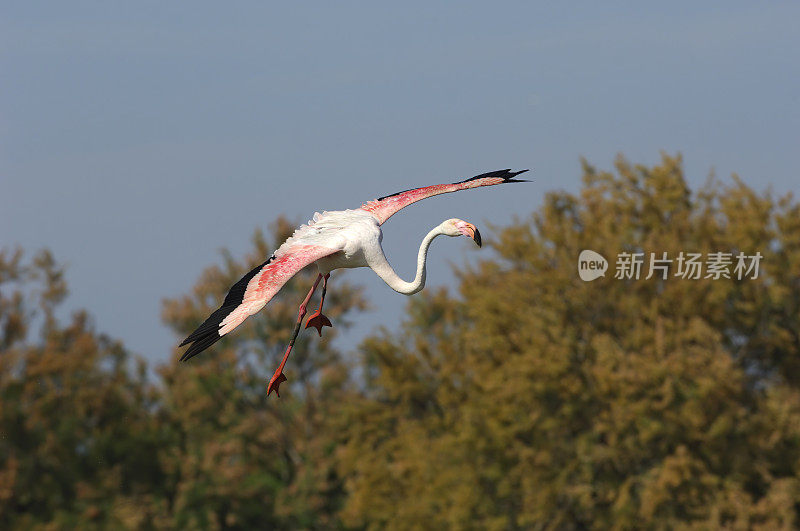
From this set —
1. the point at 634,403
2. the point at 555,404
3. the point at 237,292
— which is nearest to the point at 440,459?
the point at 555,404

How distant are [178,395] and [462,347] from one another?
11.7 m

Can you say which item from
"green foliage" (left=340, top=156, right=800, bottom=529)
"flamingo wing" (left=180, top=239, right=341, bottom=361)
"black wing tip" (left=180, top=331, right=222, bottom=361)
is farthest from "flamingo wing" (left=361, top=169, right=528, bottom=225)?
"green foliage" (left=340, top=156, right=800, bottom=529)

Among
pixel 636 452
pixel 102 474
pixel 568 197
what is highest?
pixel 568 197

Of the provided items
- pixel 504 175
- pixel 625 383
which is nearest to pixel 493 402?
pixel 625 383

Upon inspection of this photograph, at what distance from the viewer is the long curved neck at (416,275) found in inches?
494

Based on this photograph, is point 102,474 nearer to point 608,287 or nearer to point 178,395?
point 178,395

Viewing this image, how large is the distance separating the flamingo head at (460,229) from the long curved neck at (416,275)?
11cm

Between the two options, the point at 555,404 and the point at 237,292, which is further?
the point at 555,404

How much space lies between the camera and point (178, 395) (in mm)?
44875

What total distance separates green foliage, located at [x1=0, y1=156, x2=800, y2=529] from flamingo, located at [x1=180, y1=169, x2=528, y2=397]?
61.4 feet

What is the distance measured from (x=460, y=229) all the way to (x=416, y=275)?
63 centimetres

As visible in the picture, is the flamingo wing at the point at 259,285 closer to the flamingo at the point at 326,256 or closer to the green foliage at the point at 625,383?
the flamingo at the point at 326,256

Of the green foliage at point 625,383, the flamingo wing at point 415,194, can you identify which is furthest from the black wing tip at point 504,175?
the green foliage at point 625,383

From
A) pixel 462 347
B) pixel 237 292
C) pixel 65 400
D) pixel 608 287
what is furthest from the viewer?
pixel 65 400
